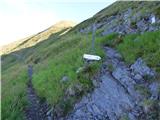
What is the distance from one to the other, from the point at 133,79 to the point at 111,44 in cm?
589

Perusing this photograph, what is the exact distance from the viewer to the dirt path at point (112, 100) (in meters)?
14.9

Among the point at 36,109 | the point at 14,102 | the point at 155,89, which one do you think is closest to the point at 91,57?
the point at 36,109

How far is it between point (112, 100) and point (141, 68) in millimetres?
2709

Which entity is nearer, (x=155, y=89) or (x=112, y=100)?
(x=155, y=89)

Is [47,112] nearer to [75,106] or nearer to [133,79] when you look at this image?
[75,106]

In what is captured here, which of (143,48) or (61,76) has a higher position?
Answer: (143,48)

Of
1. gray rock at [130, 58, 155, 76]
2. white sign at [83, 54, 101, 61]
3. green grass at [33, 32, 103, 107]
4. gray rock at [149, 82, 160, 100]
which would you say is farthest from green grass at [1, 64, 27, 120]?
gray rock at [149, 82, 160, 100]

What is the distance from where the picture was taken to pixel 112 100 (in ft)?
51.0

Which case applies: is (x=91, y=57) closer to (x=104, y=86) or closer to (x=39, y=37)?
(x=104, y=86)

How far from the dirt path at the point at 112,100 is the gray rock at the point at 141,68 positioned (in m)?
0.37

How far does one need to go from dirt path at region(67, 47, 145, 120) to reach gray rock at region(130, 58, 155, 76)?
Result: 14.7 inches

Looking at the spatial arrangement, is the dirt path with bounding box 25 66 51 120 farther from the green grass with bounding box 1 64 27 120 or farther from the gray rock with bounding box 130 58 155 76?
the gray rock with bounding box 130 58 155 76

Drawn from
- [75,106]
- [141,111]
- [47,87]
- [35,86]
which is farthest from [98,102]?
[35,86]

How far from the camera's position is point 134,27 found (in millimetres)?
22672
